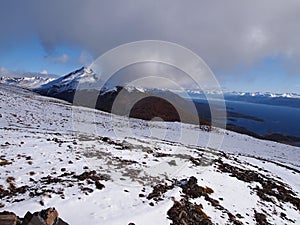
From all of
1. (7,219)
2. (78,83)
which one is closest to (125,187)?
(7,219)

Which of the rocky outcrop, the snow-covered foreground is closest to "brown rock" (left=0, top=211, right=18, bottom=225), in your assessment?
the rocky outcrop

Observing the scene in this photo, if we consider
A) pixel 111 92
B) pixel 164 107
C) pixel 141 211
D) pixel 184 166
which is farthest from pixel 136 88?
pixel 141 211

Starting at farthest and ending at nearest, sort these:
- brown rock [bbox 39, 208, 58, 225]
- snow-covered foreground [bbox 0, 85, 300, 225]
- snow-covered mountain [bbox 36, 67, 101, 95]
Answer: snow-covered mountain [bbox 36, 67, 101, 95]
snow-covered foreground [bbox 0, 85, 300, 225]
brown rock [bbox 39, 208, 58, 225]

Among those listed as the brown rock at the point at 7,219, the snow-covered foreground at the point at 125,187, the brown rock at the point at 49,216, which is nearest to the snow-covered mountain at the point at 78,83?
the snow-covered foreground at the point at 125,187

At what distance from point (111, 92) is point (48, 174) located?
102 m

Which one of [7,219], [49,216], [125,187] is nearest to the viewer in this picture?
[7,219]

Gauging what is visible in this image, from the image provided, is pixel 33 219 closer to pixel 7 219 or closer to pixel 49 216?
pixel 49 216

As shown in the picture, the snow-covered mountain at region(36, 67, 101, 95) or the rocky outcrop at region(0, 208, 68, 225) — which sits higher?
the snow-covered mountain at region(36, 67, 101, 95)

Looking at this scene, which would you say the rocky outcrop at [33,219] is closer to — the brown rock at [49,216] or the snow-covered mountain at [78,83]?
the brown rock at [49,216]

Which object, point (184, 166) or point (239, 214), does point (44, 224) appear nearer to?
point (239, 214)

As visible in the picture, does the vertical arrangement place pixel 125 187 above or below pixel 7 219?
below

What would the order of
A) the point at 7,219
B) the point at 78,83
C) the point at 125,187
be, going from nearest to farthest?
the point at 7,219 < the point at 125,187 < the point at 78,83

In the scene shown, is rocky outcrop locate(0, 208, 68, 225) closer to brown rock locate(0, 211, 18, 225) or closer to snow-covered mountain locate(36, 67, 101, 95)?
brown rock locate(0, 211, 18, 225)

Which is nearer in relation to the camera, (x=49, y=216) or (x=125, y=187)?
(x=49, y=216)
